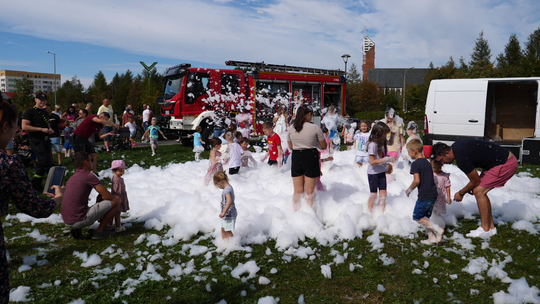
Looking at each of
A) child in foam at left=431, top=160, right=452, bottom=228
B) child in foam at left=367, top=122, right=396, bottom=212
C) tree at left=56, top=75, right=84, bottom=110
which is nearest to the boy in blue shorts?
child in foam at left=431, top=160, right=452, bottom=228

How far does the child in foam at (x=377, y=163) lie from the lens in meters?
5.80

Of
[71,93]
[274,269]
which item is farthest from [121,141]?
[71,93]

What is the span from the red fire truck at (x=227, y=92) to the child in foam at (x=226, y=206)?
963cm

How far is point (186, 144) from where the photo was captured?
15852mm

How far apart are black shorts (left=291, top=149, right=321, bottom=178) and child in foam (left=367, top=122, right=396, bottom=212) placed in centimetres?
84

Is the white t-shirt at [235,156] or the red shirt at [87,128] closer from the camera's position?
the red shirt at [87,128]

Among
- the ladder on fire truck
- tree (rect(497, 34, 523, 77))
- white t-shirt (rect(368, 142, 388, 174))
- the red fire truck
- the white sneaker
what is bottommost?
the white sneaker

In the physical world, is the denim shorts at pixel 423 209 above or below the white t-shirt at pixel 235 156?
below

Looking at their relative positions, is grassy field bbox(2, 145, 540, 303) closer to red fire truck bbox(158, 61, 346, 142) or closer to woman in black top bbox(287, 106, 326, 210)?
woman in black top bbox(287, 106, 326, 210)

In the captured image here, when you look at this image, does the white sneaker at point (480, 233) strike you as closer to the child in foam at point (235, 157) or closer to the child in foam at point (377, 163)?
the child in foam at point (377, 163)

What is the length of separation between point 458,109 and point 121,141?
38.4 feet

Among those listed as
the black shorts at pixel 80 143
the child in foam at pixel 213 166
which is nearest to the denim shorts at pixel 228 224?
the child in foam at pixel 213 166

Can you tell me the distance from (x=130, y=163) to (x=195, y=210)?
6.06 m

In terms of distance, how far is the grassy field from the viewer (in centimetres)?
381
